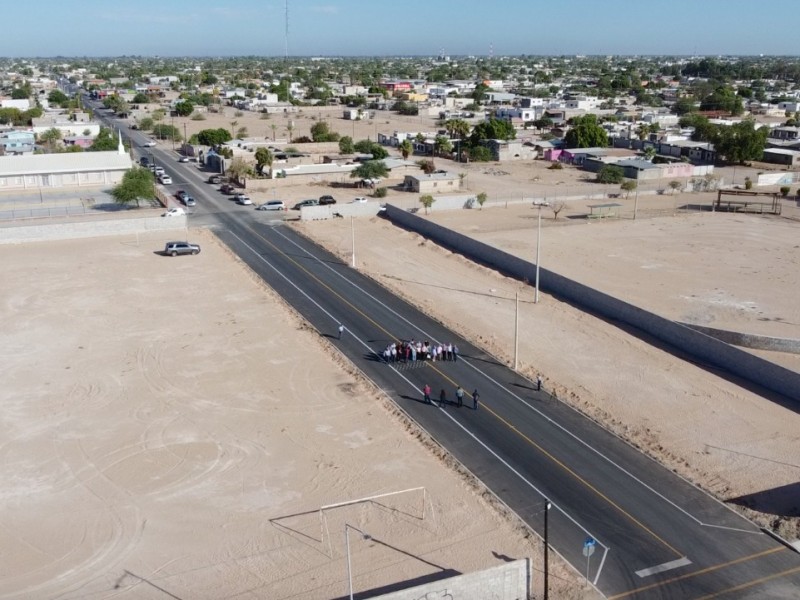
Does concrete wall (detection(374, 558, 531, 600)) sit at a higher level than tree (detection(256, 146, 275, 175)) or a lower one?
lower

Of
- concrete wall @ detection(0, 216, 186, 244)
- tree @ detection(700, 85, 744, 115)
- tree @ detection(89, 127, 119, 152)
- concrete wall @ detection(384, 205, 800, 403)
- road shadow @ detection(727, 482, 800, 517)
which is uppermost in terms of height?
tree @ detection(700, 85, 744, 115)

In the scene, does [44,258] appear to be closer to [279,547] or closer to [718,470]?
[279,547]

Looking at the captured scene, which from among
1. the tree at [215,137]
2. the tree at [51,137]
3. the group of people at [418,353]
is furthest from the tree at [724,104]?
the group of people at [418,353]

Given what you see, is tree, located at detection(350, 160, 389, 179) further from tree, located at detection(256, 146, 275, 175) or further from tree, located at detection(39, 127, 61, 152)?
tree, located at detection(39, 127, 61, 152)

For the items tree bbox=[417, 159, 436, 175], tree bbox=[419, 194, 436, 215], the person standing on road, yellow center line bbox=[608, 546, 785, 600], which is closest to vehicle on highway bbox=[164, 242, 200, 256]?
tree bbox=[419, 194, 436, 215]

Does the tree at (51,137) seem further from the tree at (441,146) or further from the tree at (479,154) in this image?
the tree at (479,154)

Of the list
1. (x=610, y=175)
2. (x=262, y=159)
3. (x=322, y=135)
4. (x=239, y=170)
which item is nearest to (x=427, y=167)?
(x=262, y=159)

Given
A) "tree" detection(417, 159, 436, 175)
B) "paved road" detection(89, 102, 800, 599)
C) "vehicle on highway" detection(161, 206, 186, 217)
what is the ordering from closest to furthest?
"paved road" detection(89, 102, 800, 599)
"vehicle on highway" detection(161, 206, 186, 217)
"tree" detection(417, 159, 436, 175)
